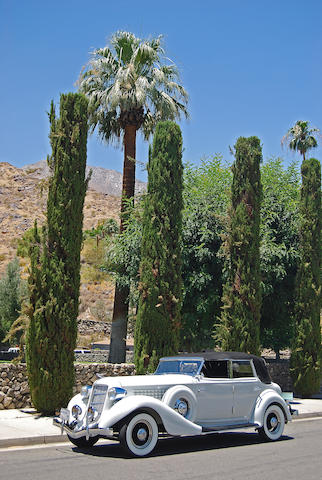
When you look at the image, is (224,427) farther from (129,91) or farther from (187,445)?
(129,91)

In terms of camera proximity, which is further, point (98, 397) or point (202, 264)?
point (202, 264)

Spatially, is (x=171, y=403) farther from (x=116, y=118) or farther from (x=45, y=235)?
(x=116, y=118)

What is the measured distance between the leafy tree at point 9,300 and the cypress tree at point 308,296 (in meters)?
19.2

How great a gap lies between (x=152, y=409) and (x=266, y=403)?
284 cm

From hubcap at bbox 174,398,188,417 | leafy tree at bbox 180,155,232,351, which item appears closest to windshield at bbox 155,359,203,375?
hubcap at bbox 174,398,188,417

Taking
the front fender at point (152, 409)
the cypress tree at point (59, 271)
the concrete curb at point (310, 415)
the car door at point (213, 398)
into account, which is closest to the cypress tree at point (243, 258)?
the concrete curb at point (310, 415)

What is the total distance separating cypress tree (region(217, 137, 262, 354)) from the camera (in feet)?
55.6

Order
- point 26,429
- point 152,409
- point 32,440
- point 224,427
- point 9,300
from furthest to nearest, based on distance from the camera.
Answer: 1. point 9,300
2. point 26,429
3. point 32,440
4. point 224,427
5. point 152,409

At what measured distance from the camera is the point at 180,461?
809 centimetres

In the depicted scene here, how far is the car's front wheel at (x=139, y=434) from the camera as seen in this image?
812cm

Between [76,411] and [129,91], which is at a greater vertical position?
[129,91]

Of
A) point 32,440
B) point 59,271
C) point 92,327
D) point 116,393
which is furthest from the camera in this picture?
point 92,327

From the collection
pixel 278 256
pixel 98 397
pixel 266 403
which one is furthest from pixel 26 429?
pixel 278 256

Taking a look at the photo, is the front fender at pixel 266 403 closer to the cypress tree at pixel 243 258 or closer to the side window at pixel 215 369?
the side window at pixel 215 369
